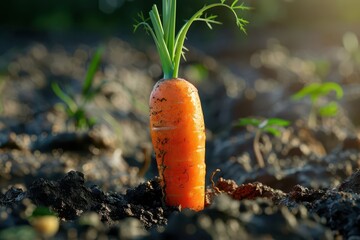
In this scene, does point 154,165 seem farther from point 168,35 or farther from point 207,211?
point 207,211

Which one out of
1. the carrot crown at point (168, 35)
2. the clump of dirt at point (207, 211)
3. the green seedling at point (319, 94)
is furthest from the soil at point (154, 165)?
the carrot crown at point (168, 35)

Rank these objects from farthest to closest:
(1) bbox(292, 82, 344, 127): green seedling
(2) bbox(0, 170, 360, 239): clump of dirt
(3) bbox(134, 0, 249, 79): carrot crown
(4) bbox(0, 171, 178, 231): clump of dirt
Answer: (1) bbox(292, 82, 344, 127): green seedling, (3) bbox(134, 0, 249, 79): carrot crown, (4) bbox(0, 171, 178, 231): clump of dirt, (2) bbox(0, 170, 360, 239): clump of dirt

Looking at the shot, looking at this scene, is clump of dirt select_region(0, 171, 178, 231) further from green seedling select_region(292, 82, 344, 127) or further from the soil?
green seedling select_region(292, 82, 344, 127)

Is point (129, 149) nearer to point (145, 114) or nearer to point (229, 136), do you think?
point (229, 136)

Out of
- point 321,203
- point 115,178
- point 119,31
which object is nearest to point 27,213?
point 321,203

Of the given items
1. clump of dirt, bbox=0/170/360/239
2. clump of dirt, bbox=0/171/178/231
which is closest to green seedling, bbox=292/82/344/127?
clump of dirt, bbox=0/170/360/239

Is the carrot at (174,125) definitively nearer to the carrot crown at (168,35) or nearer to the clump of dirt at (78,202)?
the carrot crown at (168,35)
